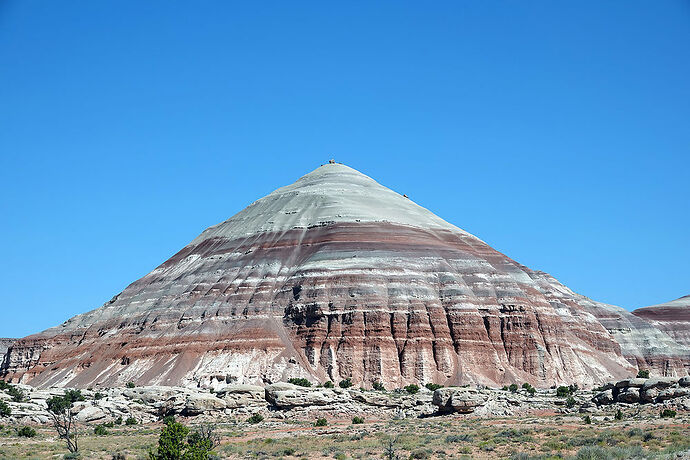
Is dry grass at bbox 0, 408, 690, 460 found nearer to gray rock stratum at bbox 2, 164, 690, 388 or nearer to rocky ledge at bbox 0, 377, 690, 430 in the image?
rocky ledge at bbox 0, 377, 690, 430

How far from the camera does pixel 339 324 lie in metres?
105

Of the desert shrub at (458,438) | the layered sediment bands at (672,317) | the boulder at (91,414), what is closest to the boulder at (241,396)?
the boulder at (91,414)

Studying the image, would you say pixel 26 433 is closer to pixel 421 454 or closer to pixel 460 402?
pixel 421 454

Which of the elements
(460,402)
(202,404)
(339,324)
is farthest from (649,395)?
(339,324)

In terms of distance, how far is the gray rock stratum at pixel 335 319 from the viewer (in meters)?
101

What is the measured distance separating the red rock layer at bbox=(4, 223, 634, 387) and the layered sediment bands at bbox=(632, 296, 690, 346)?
41.1m

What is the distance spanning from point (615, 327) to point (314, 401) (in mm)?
95337

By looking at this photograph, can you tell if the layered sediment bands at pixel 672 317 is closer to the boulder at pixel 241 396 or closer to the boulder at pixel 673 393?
the boulder at pixel 673 393

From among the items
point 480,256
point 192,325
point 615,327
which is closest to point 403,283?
point 480,256

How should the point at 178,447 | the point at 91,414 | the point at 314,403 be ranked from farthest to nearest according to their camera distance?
the point at 314,403
the point at 91,414
the point at 178,447

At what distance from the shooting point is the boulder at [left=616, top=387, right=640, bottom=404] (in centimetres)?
6072

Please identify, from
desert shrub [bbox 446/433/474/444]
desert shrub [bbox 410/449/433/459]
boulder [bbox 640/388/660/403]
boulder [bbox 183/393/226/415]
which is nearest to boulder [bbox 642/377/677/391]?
boulder [bbox 640/388/660/403]

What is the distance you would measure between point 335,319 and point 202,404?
38997 mm

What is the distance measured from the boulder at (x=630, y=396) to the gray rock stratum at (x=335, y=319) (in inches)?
1404
